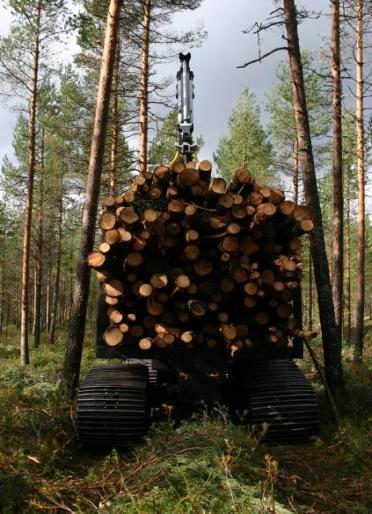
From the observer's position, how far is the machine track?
5846 mm

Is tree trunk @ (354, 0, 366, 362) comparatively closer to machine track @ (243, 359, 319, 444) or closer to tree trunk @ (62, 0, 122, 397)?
tree trunk @ (62, 0, 122, 397)

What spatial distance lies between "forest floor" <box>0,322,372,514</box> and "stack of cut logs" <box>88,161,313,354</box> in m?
1.11

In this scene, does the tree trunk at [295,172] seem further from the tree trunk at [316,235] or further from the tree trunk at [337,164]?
the tree trunk at [316,235]

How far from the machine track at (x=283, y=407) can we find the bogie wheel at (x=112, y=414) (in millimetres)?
1319

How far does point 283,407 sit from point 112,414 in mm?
1980

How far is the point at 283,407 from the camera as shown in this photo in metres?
5.90

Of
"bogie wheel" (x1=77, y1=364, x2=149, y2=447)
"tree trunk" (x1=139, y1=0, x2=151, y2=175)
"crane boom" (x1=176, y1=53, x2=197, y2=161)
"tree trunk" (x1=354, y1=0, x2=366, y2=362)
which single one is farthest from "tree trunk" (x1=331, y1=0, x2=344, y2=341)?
"bogie wheel" (x1=77, y1=364, x2=149, y2=447)

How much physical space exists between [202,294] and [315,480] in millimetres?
2252

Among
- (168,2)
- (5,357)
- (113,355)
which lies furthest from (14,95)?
(113,355)

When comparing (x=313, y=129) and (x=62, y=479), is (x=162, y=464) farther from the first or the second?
(x=313, y=129)

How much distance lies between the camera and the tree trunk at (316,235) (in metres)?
7.83

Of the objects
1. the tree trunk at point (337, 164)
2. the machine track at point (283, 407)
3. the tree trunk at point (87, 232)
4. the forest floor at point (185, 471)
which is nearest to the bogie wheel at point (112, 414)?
the forest floor at point (185, 471)

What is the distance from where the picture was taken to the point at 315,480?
4816mm

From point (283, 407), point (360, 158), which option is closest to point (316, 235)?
point (283, 407)
